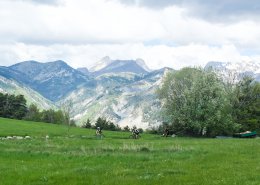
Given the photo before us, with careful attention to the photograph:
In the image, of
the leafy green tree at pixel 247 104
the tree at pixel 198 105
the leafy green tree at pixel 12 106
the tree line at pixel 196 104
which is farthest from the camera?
the leafy green tree at pixel 12 106

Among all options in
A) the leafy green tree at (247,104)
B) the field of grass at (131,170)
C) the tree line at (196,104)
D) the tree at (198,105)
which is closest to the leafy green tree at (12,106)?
the tree line at (196,104)

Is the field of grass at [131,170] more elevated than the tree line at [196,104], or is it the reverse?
the tree line at [196,104]

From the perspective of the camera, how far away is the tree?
9350cm

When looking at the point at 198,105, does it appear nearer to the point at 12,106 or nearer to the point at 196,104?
the point at 196,104

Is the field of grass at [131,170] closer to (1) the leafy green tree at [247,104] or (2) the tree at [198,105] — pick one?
(2) the tree at [198,105]

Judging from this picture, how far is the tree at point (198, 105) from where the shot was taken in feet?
307

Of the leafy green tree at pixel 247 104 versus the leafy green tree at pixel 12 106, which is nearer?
the leafy green tree at pixel 247 104

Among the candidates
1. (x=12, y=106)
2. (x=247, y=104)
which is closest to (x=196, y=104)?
(x=247, y=104)

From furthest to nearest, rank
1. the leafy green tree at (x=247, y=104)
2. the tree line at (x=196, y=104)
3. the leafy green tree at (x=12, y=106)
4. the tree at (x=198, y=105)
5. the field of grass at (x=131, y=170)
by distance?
the leafy green tree at (x=12, y=106)
the leafy green tree at (x=247, y=104)
the tree line at (x=196, y=104)
the tree at (x=198, y=105)
the field of grass at (x=131, y=170)

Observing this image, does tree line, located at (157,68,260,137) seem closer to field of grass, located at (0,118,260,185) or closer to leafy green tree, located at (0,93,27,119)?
field of grass, located at (0,118,260,185)

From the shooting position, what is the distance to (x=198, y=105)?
94.4 m

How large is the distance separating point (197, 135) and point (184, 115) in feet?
20.0

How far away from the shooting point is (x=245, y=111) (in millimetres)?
123250

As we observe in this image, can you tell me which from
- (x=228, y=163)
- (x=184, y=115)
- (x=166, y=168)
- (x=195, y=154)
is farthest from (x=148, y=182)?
(x=184, y=115)
